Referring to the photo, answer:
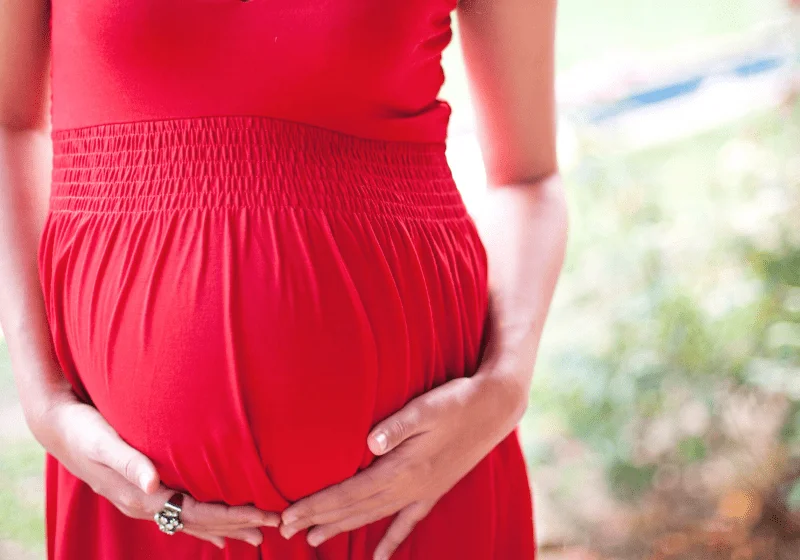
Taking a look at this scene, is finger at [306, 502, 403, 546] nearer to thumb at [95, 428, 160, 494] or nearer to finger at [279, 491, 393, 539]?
finger at [279, 491, 393, 539]

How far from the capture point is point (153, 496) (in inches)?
28.9

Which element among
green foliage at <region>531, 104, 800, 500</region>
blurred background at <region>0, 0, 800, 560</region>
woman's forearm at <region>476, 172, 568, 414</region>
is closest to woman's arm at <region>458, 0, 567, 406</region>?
woman's forearm at <region>476, 172, 568, 414</region>

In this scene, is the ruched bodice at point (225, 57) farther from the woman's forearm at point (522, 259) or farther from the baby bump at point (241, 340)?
the woman's forearm at point (522, 259)

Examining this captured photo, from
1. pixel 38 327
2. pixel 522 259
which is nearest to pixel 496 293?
pixel 522 259

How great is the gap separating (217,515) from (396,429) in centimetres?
19

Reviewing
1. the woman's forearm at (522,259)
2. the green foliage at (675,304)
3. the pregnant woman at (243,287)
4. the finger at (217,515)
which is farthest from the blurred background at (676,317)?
the finger at (217,515)

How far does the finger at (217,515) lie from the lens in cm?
74

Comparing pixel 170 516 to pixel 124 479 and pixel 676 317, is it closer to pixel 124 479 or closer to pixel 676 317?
pixel 124 479

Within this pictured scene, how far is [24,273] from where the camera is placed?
2.70 feet

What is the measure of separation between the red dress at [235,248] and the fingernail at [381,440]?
2cm

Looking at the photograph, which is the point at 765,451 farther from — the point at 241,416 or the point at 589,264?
the point at 241,416

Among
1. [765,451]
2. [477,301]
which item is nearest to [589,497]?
[765,451]

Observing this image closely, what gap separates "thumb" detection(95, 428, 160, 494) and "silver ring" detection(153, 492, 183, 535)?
22 millimetres

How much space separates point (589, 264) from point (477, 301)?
144 centimetres
